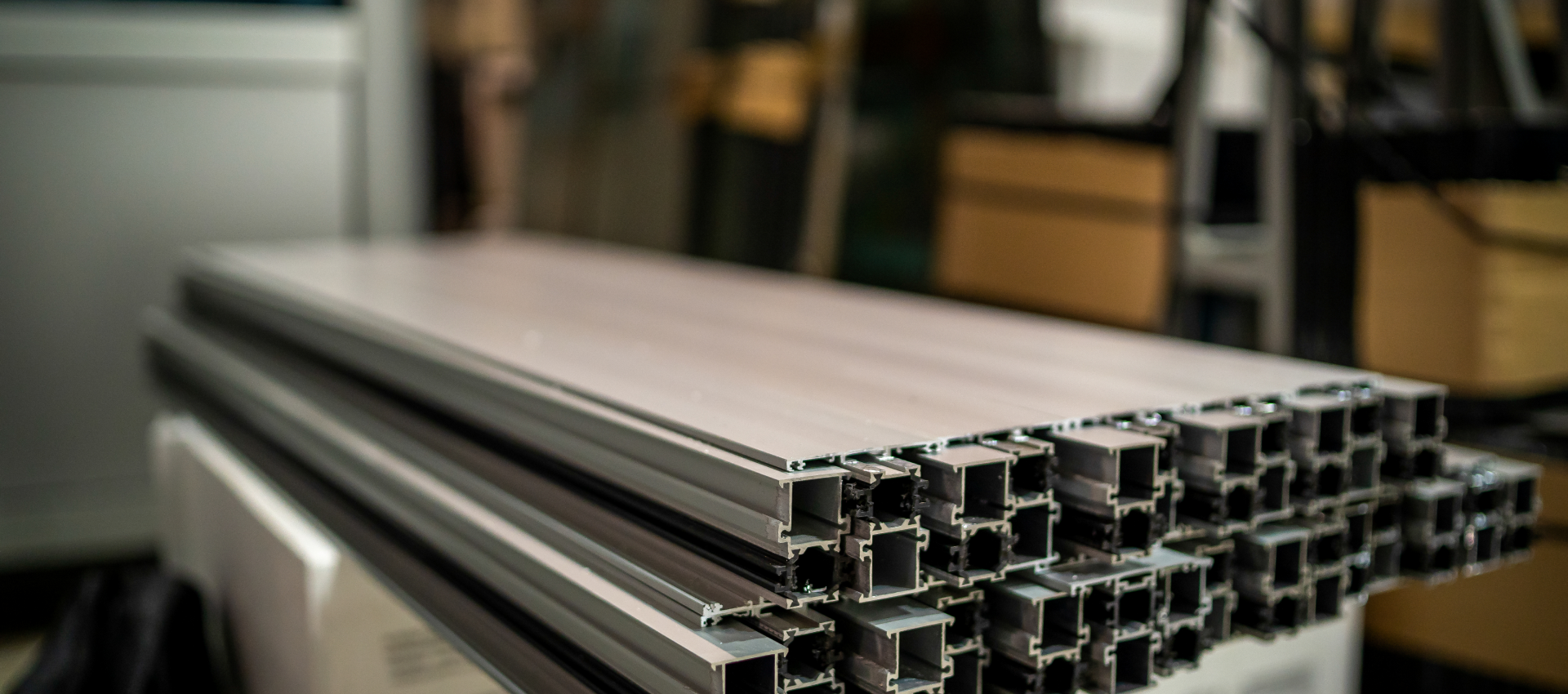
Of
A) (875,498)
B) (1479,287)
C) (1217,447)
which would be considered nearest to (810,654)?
(875,498)

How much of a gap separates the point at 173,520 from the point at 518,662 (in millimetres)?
1349

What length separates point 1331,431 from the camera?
98 centimetres

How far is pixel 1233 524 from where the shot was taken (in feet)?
3.02

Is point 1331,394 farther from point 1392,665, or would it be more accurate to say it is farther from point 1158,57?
point 1158,57

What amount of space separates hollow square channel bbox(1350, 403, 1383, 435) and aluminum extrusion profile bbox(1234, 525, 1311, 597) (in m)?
0.11

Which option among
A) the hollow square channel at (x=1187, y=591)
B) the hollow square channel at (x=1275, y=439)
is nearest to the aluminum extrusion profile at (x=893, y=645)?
the hollow square channel at (x=1187, y=591)

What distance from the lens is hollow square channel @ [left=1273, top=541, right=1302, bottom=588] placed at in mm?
966

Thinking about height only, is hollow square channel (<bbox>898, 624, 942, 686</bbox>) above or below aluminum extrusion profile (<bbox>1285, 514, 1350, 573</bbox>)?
below

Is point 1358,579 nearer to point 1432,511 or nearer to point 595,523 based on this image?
point 1432,511

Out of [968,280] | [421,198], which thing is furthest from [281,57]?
[968,280]

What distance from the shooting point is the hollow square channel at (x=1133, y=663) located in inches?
35.0

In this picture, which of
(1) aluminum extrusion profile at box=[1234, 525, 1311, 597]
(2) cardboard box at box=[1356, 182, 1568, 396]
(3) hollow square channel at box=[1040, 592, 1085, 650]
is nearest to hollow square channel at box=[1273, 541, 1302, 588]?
(1) aluminum extrusion profile at box=[1234, 525, 1311, 597]

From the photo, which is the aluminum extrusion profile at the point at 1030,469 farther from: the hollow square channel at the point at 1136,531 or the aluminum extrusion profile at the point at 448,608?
the aluminum extrusion profile at the point at 448,608

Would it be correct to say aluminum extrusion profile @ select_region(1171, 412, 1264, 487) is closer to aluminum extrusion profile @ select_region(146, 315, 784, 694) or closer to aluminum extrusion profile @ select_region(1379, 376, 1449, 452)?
aluminum extrusion profile @ select_region(1379, 376, 1449, 452)
